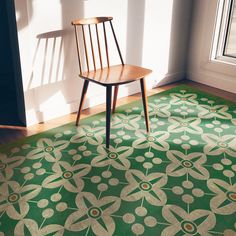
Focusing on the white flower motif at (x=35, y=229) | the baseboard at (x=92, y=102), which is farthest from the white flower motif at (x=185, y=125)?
the white flower motif at (x=35, y=229)

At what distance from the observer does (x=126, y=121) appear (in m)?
2.45

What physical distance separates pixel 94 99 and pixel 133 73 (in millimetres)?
630

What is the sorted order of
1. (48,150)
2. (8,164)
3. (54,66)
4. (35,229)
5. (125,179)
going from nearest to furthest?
(35,229), (125,179), (8,164), (48,150), (54,66)

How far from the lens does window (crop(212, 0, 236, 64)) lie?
117 inches

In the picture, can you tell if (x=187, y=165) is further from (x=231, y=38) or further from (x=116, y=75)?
(x=231, y=38)

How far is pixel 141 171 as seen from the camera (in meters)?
1.85

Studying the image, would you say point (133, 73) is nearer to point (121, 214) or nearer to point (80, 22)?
point (80, 22)

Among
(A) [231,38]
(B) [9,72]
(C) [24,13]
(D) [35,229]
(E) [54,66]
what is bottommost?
(D) [35,229]

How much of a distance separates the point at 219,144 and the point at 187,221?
0.80 meters

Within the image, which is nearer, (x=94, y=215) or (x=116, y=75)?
(x=94, y=215)

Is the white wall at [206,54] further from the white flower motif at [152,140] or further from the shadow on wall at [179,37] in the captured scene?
the white flower motif at [152,140]

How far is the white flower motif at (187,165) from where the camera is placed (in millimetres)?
1834

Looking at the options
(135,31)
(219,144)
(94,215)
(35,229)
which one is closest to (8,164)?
(35,229)

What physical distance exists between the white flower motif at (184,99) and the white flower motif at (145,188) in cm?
111
